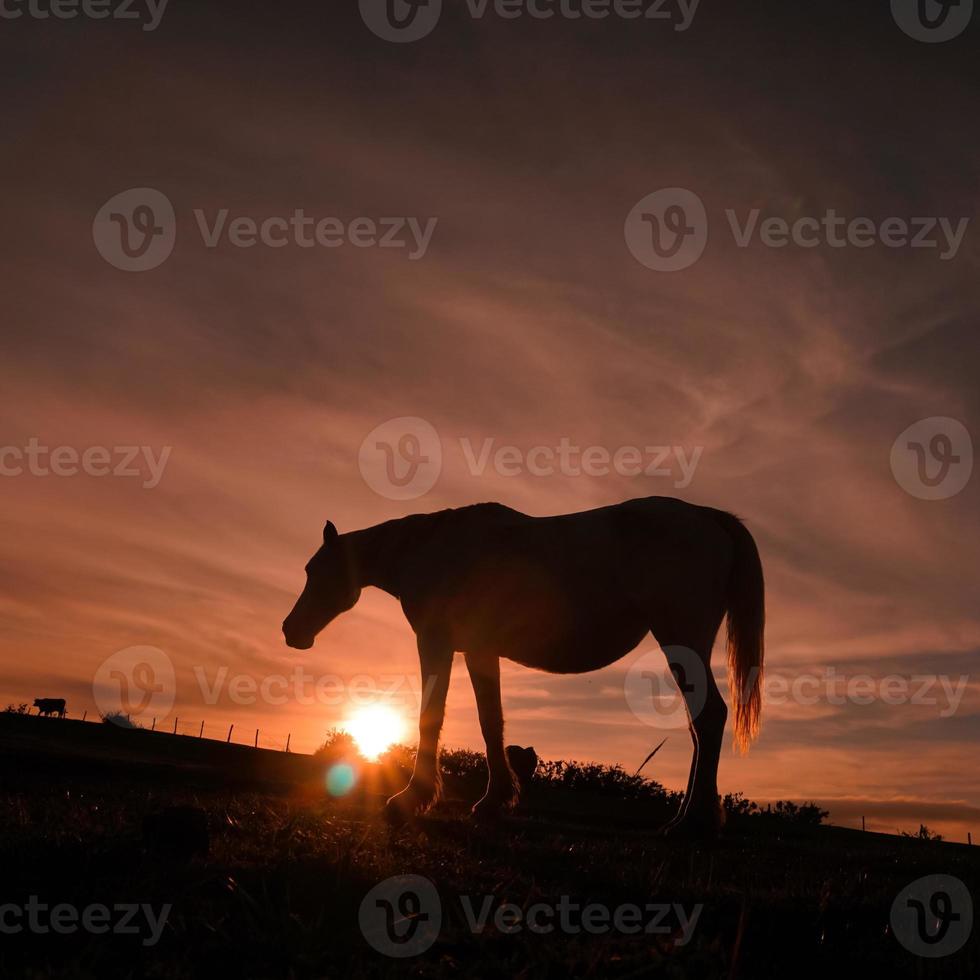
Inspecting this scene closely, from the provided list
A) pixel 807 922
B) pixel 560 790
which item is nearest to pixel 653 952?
pixel 807 922

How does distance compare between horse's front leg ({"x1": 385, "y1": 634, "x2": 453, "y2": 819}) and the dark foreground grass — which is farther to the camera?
horse's front leg ({"x1": 385, "y1": 634, "x2": 453, "y2": 819})

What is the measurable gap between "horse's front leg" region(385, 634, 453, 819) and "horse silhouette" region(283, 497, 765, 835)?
16 millimetres

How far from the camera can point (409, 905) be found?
4027 mm

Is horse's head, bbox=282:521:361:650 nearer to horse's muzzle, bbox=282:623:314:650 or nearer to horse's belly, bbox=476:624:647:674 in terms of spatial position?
horse's muzzle, bbox=282:623:314:650

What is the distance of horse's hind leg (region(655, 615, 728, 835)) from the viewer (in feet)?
27.4

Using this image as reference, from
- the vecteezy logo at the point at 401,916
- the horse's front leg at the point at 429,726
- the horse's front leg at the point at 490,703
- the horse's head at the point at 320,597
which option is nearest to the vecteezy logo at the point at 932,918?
the vecteezy logo at the point at 401,916

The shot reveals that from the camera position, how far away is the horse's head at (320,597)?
40.4 feet

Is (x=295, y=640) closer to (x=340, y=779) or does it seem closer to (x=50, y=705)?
(x=340, y=779)

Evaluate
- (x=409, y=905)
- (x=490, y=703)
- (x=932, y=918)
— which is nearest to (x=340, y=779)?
(x=490, y=703)

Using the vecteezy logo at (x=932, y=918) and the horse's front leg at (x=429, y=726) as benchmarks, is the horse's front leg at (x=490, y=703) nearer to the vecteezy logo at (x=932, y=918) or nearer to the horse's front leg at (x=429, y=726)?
the horse's front leg at (x=429, y=726)

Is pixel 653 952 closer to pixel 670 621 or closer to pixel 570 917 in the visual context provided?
pixel 570 917

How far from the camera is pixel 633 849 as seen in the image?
7012mm

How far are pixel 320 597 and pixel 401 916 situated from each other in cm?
885
